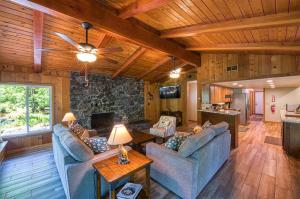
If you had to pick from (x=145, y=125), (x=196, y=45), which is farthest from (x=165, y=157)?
(x=145, y=125)

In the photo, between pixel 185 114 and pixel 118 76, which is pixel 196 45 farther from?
pixel 185 114

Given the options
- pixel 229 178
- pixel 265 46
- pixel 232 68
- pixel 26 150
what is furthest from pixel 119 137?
pixel 232 68

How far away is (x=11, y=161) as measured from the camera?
3611mm

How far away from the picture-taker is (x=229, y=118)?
4.44m

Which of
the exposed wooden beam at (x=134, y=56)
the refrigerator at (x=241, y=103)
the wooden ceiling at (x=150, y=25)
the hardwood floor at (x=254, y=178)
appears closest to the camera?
the wooden ceiling at (x=150, y=25)

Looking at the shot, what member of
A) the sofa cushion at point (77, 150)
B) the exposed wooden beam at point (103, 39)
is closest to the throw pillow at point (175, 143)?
the sofa cushion at point (77, 150)

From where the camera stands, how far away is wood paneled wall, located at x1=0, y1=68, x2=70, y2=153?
4.21 meters

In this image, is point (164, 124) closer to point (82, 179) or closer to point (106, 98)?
point (106, 98)

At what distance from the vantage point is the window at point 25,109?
14.0 feet

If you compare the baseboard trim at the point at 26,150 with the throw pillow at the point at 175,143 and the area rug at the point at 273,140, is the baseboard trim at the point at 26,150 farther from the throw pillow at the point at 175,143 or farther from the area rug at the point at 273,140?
the area rug at the point at 273,140

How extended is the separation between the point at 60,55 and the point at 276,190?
5.86 metres

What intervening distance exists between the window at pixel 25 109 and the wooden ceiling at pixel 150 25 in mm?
800

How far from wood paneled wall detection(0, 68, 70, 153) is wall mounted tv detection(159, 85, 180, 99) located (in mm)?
5140

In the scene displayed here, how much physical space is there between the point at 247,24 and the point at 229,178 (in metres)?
2.86
